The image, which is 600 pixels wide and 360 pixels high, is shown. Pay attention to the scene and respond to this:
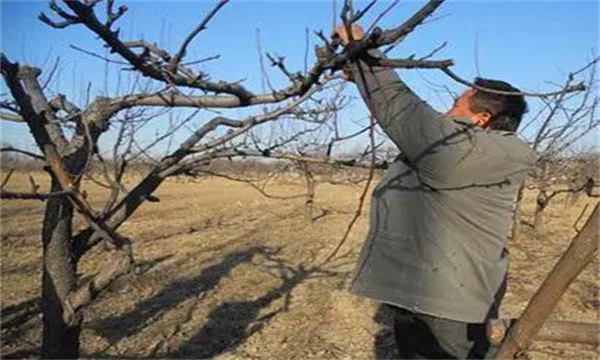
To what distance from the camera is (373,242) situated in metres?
2.71

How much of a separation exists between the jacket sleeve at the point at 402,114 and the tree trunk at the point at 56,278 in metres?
1.91

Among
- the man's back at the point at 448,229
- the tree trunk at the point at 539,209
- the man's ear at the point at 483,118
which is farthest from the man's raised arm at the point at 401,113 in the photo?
the tree trunk at the point at 539,209

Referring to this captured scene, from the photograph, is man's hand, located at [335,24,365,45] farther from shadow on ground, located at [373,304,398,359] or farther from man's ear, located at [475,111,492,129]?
shadow on ground, located at [373,304,398,359]

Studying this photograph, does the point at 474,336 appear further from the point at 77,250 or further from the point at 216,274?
the point at 216,274

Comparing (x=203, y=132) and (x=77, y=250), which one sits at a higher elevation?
(x=203, y=132)

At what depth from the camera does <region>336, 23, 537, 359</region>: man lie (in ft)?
8.05

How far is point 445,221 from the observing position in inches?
100

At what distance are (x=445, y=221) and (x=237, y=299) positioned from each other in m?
5.25

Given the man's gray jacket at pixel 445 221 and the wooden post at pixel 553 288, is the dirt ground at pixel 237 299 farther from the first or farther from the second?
the man's gray jacket at pixel 445 221

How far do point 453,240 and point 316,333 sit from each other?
380 cm

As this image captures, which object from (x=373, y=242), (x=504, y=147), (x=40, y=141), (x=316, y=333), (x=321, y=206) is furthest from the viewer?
(x=321, y=206)

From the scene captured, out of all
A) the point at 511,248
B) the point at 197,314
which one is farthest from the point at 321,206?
the point at 197,314

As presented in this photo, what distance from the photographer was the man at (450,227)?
246 centimetres

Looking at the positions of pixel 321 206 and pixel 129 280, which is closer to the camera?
pixel 129 280
